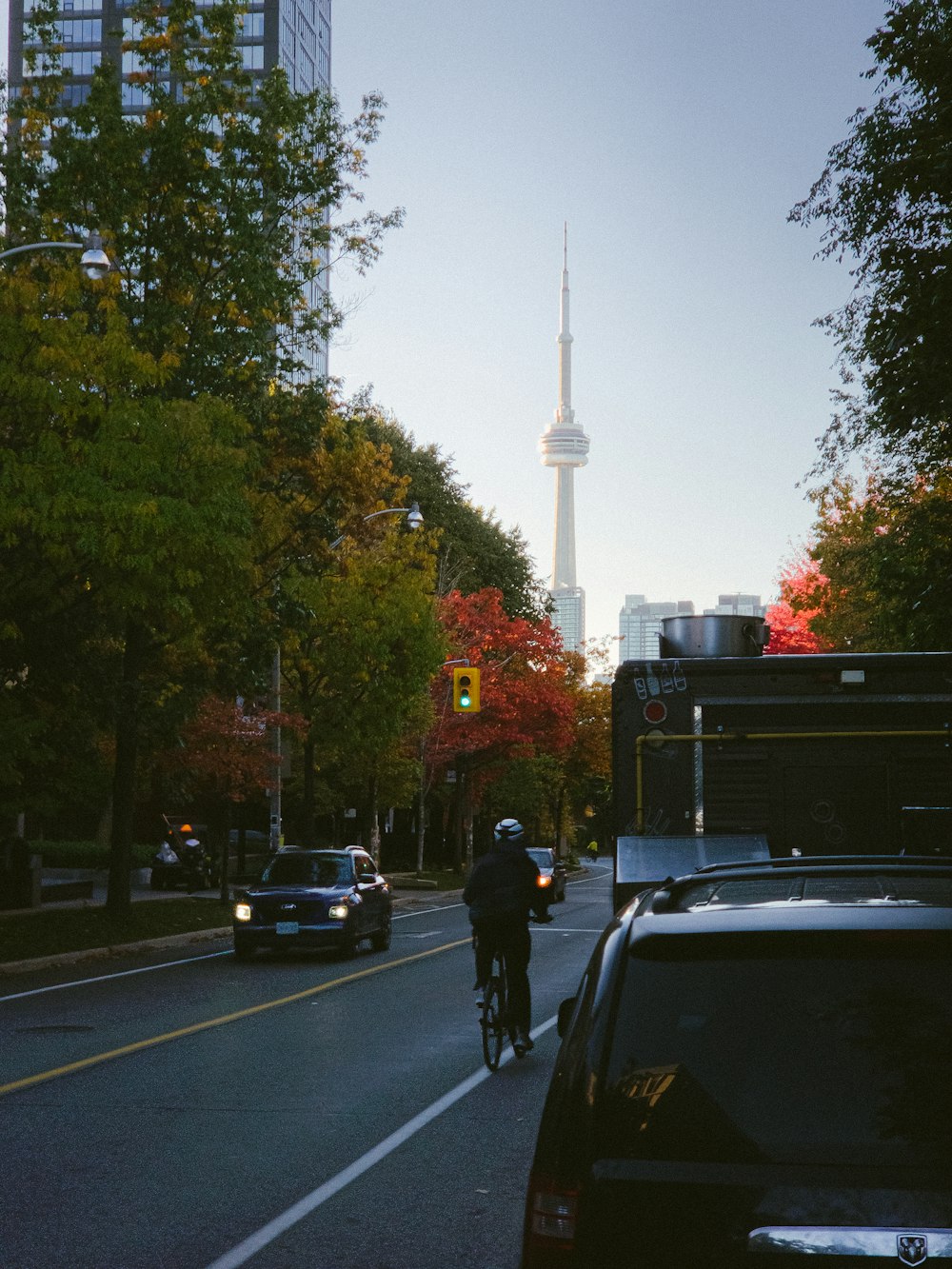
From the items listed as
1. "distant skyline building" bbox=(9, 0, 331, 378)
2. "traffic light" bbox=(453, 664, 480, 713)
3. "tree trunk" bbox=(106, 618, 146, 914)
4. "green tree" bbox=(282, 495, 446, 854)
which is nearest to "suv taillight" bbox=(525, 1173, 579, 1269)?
"tree trunk" bbox=(106, 618, 146, 914)

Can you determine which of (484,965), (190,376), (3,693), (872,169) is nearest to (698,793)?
(484,965)

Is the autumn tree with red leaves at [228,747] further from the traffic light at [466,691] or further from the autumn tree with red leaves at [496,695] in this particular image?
the autumn tree with red leaves at [496,695]

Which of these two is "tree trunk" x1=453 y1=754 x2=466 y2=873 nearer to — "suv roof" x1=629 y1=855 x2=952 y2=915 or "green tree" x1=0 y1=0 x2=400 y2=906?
"green tree" x1=0 y1=0 x2=400 y2=906

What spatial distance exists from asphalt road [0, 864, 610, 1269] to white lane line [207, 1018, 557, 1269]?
0.06 ft

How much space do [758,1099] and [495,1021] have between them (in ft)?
28.4

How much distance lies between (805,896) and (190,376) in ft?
75.6

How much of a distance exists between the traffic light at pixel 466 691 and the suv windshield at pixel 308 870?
11458 millimetres

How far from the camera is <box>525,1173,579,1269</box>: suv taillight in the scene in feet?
11.3

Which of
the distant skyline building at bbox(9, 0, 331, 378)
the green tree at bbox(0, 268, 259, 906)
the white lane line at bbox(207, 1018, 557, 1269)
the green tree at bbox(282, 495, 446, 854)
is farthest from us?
the distant skyline building at bbox(9, 0, 331, 378)

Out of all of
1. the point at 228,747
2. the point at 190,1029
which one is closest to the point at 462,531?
the point at 228,747

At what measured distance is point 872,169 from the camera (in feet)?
61.2

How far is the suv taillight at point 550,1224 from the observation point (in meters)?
3.43

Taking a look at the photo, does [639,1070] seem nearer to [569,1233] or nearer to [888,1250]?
[569,1233]

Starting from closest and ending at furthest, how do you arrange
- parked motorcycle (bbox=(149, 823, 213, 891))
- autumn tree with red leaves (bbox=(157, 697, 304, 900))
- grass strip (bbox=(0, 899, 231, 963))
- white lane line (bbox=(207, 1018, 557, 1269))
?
white lane line (bbox=(207, 1018, 557, 1269))
grass strip (bbox=(0, 899, 231, 963))
autumn tree with red leaves (bbox=(157, 697, 304, 900))
parked motorcycle (bbox=(149, 823, 213, 891))
